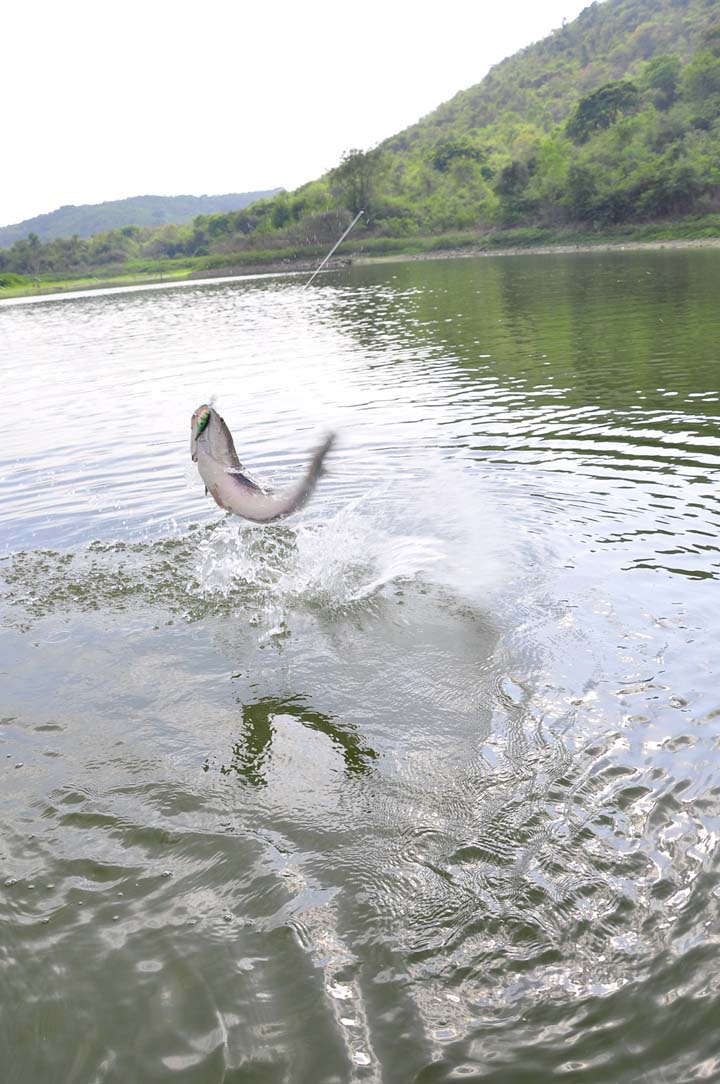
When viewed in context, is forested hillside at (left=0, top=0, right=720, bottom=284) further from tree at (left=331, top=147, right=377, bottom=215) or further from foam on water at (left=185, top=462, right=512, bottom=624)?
foam on water at (left=185, top=462, right=512, bottom=624)

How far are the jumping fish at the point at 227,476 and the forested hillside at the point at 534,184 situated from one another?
75.2 m

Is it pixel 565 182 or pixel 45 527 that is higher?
pixel 565 182

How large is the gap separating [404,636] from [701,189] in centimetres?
8445

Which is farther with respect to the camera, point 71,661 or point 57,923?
point 71,661

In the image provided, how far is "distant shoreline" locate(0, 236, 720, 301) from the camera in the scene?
70.4 meters

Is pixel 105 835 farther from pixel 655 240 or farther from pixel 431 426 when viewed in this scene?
pixel 655 240

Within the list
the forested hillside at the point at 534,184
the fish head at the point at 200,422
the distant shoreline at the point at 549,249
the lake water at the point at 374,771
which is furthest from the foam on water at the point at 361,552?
the forested hillside at the point at 534,184

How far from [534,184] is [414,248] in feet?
57.6

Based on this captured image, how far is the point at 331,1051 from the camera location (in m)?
3.39

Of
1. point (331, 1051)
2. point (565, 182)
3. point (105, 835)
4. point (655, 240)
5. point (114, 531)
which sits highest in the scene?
point (565, 182)

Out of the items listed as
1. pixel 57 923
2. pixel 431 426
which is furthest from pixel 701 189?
pixel 57 923

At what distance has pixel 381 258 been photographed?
360 ft

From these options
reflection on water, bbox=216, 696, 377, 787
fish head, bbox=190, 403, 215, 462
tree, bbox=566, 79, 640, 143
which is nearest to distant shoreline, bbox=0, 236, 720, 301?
tree, bbox=566, 79, 640, 143

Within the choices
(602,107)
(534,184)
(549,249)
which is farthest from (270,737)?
(602,107)
